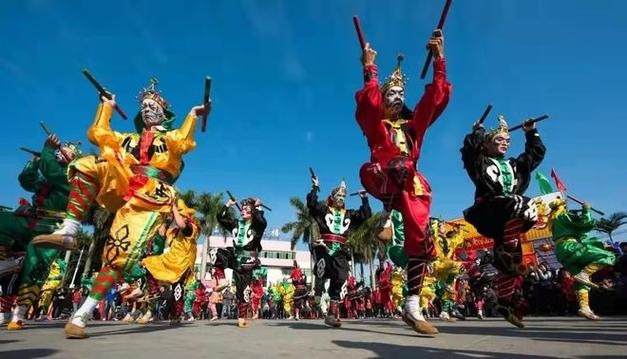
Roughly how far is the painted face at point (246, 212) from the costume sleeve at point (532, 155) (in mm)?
5050

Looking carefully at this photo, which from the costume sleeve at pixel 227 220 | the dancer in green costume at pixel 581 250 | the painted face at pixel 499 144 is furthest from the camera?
the dancer in green costume at pixel 581 250

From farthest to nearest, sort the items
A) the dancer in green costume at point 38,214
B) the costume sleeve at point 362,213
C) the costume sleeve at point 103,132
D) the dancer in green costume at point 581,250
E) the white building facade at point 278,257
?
the white building facade at point 278,257
the dancer in green costume at point 581,250
the costume sleeve at point 362,213
the dancer in green costume at point 38,214
the costume sleeve at point 103,132

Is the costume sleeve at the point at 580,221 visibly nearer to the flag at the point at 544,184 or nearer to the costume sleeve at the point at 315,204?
the flag at the point at 544,184

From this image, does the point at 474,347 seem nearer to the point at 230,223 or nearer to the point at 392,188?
the point at 392,188

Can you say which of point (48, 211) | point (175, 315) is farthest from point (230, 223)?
point (48, 211)

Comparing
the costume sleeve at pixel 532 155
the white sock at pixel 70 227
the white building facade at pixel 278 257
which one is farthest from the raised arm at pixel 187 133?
the white building facade at pixel 278 257

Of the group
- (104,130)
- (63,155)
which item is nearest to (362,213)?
(104,130)

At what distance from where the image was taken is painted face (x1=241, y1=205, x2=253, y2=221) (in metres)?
8.31

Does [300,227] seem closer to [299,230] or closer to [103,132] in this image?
[299,230]

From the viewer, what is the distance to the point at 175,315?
26.2ft

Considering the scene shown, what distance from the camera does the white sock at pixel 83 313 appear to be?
380cm

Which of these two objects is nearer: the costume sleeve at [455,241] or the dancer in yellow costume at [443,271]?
the dancer in yellow costume at [443,271]

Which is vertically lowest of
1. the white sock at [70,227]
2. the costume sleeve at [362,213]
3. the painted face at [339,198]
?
the white sock at [70,227]

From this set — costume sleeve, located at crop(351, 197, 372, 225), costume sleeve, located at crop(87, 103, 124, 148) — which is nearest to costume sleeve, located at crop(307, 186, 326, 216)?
costume sleeve, located at crop(351, 197, 372, 225)
